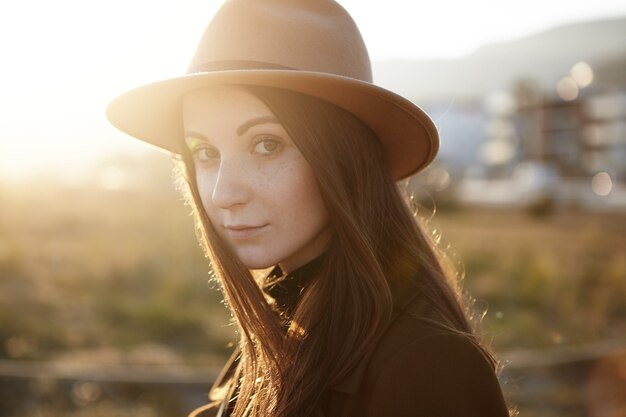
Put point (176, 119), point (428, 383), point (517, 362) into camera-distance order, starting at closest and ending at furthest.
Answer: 1. point (428, 383)
2. point (176, 119)
3. point (517, 362)

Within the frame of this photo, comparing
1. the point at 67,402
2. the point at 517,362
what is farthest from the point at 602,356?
the point at 67,402

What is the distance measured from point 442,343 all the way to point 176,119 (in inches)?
48.9

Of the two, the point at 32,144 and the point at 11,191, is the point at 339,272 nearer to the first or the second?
the point at 11,191

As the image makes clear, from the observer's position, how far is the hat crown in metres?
1.89

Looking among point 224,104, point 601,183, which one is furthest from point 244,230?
point 601,183

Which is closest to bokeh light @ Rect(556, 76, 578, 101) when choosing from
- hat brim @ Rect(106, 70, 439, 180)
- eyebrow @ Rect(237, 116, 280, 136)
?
hat brim @ Rect(106, 70, 439, 180)

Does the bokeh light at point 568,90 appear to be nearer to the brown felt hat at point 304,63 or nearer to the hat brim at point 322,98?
the hat brim at point 322,98

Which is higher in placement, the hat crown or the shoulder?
the hat crown

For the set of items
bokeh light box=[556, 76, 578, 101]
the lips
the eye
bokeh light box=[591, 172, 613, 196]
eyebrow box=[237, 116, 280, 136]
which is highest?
eyebrow box=[237, 116, 280, 136]

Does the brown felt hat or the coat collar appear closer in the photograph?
the coat collar

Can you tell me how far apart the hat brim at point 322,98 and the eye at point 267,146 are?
16 centimetres

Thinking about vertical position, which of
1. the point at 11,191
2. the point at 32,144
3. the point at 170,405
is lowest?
the point at 32,144

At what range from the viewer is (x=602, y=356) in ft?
22.7

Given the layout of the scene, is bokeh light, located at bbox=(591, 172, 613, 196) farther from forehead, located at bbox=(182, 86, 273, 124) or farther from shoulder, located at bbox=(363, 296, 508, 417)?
shoulder, located at bbox=(363, 296, 508, 417)
